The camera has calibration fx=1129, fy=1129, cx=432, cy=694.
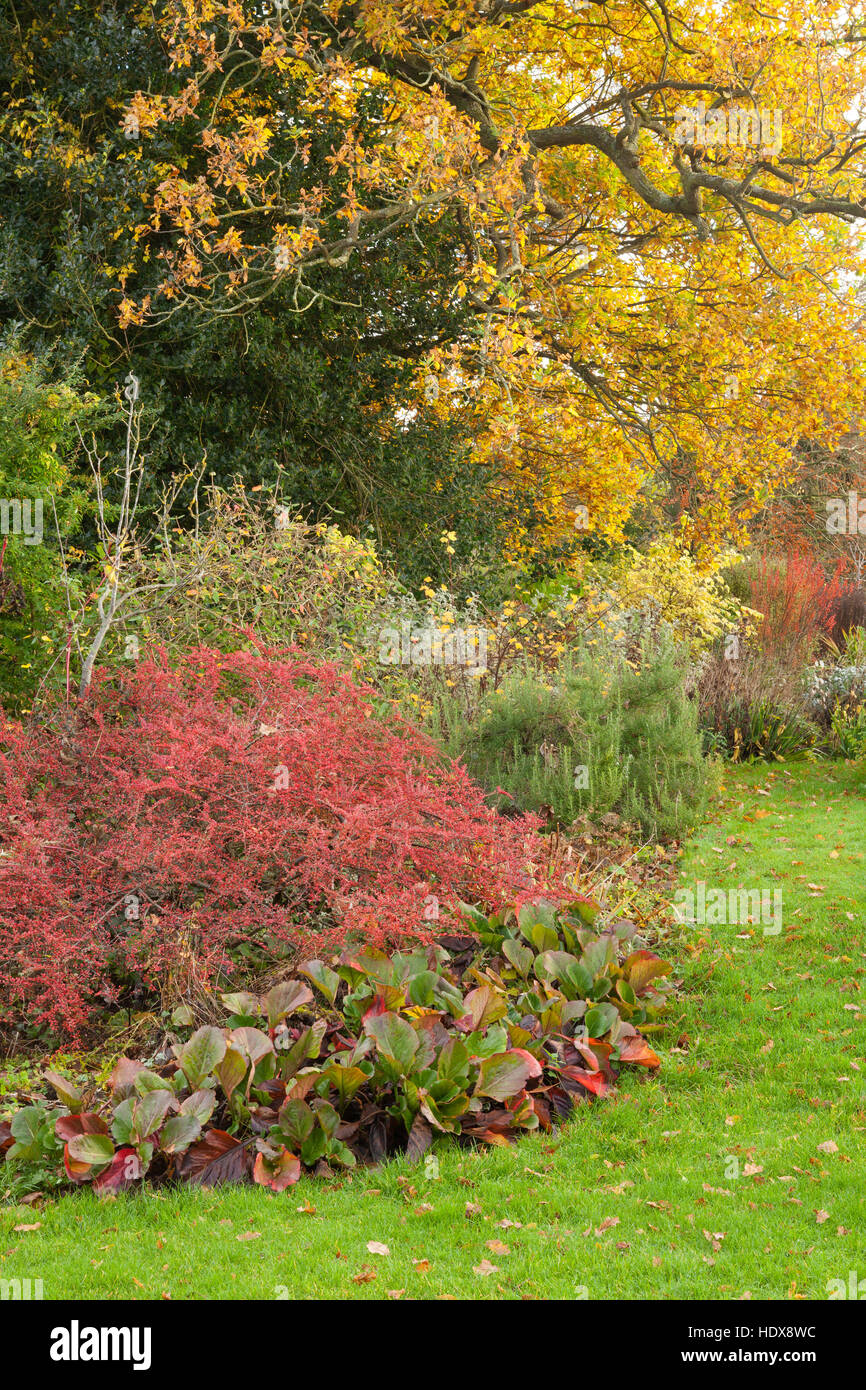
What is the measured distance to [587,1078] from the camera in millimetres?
3900

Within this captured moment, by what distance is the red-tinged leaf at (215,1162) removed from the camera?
3.41 m

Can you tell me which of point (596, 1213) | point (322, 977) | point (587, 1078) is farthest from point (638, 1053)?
point (322, 977)

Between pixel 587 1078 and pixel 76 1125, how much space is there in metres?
1.68

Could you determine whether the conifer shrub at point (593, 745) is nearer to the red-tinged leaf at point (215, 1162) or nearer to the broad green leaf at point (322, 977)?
the broad green leaf at point (322, 977)

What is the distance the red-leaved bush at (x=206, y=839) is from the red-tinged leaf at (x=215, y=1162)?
735 mm

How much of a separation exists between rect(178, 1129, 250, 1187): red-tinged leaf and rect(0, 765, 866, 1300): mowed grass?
3.6 inches

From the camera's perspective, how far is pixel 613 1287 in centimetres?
281

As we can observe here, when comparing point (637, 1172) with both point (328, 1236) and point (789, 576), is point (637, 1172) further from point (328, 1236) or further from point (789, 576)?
point (789, 576)

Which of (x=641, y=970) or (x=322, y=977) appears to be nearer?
(x=322, y=977)

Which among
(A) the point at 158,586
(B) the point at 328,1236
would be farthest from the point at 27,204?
(B) the point at 328,1236

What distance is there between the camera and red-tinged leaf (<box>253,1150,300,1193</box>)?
11.0 ft

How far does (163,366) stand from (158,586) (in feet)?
13.4

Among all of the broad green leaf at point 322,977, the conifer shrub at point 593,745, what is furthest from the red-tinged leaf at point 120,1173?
the conifer shrub at point 593,745

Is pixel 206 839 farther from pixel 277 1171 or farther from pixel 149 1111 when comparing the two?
pixel 277 1171
